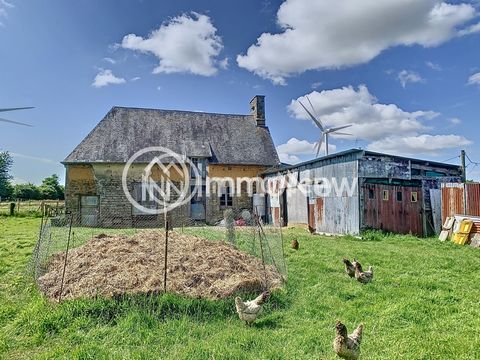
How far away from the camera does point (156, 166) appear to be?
79.7ft

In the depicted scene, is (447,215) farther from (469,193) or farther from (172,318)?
(172,318)

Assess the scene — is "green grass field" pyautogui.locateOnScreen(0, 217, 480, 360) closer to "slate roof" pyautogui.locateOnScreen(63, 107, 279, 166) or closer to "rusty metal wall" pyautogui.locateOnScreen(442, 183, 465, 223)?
"rusty metal wall" pyautogui.locateOnScreen(442, 183, 465, 223)

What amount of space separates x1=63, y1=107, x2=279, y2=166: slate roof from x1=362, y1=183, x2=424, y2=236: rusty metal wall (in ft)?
37.4

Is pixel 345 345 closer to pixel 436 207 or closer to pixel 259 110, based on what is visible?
pixel 436 207

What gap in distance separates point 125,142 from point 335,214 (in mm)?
15146

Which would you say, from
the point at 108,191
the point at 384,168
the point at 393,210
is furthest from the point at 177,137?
the point at 393,210

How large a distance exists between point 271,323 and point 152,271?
2552 millimetres

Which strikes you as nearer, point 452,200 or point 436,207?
point 452,200

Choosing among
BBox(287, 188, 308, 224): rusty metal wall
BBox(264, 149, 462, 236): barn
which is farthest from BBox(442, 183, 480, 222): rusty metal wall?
BBox(287, 188, 308, 224): rusty metal wall

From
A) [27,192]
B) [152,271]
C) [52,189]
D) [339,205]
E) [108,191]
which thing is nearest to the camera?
[152,271]

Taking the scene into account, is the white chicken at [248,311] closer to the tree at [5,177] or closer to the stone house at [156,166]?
the stone house at [156,166]

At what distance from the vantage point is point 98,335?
5.05 metres

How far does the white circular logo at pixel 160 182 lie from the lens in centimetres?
2388

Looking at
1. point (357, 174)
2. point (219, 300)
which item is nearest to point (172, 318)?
point (219, 300)
